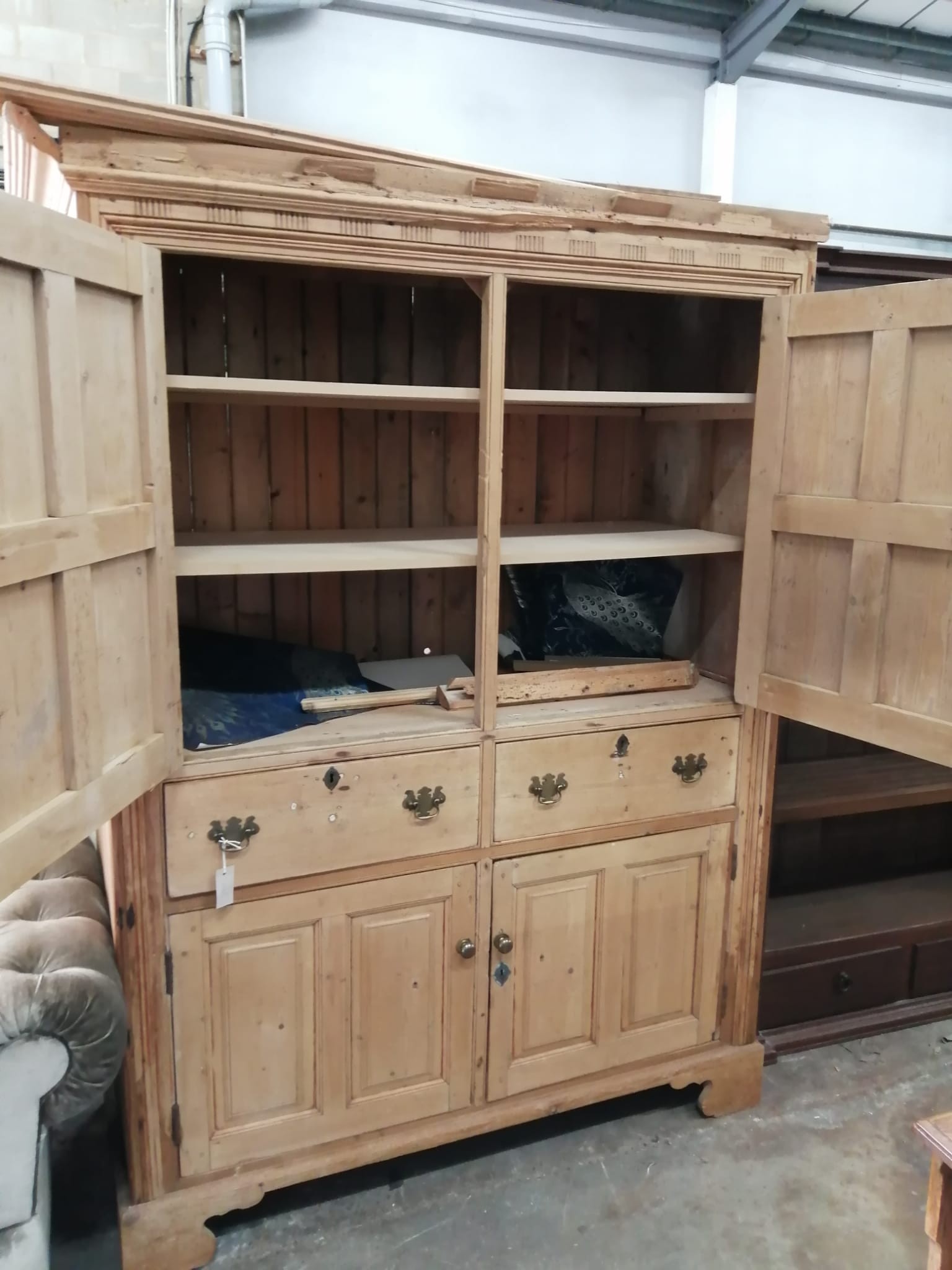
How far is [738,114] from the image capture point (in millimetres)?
3102

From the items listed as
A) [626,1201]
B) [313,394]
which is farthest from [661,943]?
[313,394]

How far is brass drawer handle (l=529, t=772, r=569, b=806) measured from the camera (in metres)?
1.78

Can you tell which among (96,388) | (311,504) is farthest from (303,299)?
(96,388)

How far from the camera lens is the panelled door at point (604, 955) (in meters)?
1.84

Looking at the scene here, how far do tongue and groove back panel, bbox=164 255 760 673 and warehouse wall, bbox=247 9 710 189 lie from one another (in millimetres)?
828

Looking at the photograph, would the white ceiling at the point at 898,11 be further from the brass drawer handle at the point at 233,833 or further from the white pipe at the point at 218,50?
the brass drawer handle at the point at 233,833

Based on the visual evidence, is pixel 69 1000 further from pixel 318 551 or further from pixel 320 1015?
pixel 318 551

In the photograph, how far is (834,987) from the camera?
234 centimetres

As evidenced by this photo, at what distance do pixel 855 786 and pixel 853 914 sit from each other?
14.0 inches

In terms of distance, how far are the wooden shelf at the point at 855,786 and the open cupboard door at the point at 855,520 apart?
2.27 ft

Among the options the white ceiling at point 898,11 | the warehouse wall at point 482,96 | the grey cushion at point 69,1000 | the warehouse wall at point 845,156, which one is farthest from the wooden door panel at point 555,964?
the white ceiling at point 898,11

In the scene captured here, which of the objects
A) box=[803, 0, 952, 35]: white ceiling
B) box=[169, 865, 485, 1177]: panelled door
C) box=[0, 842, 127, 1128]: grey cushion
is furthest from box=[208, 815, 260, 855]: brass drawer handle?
box=[803, 0, 952, 35]: white ceiling

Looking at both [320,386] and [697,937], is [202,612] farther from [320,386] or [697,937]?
[697,937]

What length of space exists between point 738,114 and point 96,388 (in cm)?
278
